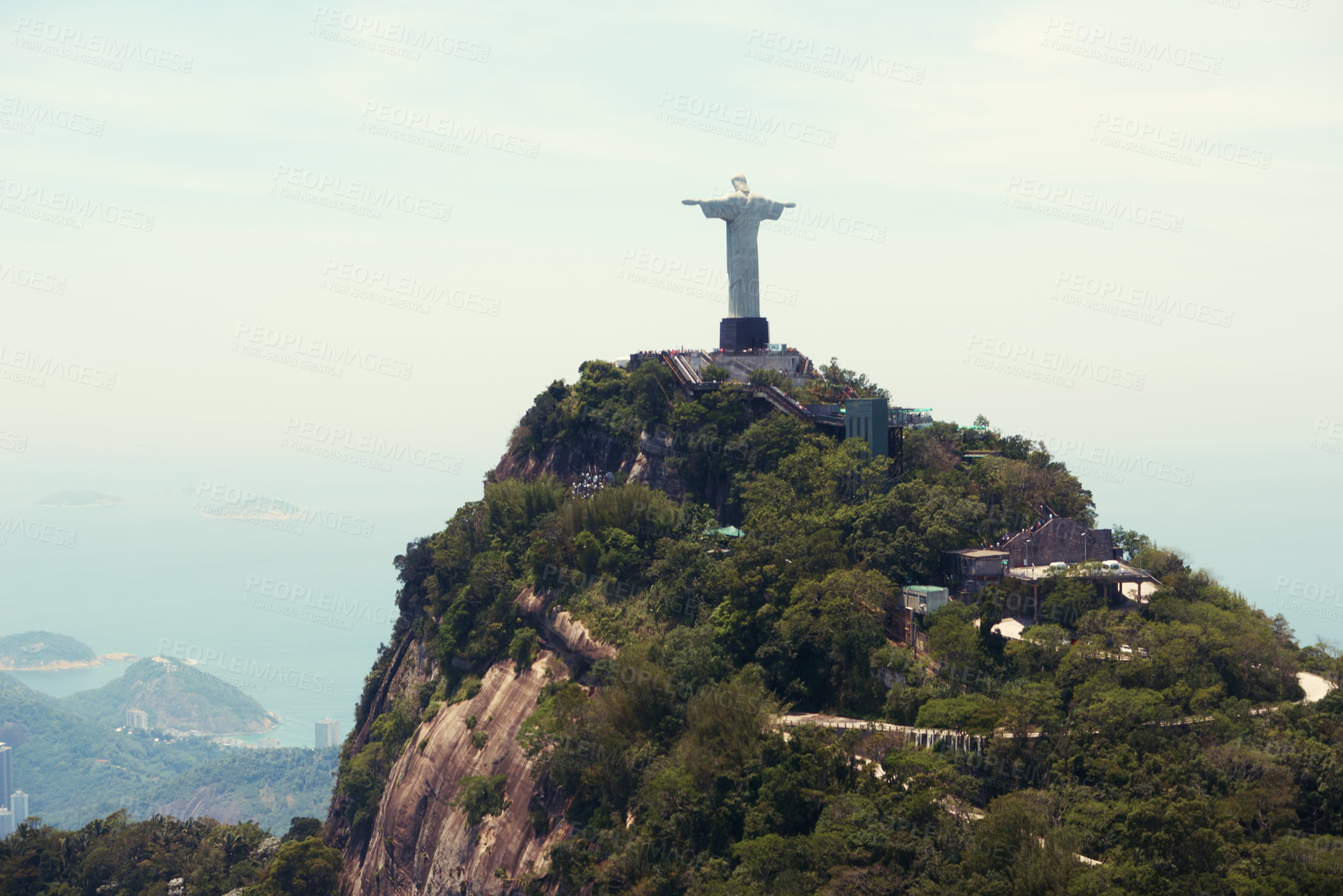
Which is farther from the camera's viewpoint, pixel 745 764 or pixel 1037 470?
pixel 1037 470

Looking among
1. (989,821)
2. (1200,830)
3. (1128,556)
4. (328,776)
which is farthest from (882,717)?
(328,776)

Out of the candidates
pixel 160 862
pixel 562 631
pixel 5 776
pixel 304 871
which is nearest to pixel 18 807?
pixel 5 776

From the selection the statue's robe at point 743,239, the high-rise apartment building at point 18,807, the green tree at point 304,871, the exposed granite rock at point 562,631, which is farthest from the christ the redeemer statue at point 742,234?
the high-rise apartment building at point 18,807

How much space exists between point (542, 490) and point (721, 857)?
27.0m

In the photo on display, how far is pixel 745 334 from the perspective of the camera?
196ft

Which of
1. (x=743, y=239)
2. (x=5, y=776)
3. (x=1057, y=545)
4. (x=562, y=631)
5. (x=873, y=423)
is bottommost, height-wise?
(x=5, y=776)

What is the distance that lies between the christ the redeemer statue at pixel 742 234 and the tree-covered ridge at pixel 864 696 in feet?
24.6

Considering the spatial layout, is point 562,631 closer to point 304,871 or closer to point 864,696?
point 864,696

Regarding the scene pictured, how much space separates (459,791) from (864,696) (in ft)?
59.8

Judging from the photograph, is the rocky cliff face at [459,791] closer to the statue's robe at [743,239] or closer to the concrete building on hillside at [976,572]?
the concrete building on hillside at [976,572]

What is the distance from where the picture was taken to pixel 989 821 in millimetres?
28312

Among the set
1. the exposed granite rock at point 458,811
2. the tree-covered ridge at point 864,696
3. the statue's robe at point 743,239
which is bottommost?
the exposed granite rock at point 458,811

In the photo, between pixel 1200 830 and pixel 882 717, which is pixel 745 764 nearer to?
pixel 882 717

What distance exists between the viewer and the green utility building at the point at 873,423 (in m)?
48.3
